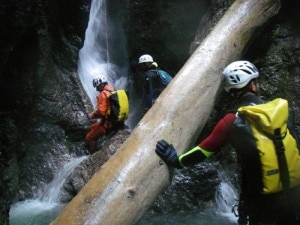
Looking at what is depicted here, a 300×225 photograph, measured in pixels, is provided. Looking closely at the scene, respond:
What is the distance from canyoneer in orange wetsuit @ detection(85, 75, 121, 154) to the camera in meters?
9.38

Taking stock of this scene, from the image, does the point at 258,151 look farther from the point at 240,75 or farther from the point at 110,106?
the point at 110,106

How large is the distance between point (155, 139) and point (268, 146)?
55.6 inches

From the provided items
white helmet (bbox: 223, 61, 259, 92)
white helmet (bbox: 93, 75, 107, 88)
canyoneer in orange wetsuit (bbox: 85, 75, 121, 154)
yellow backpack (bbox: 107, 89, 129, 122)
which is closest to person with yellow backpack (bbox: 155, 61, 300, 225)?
white helmet (bbox: 223, 61, 259, 92)

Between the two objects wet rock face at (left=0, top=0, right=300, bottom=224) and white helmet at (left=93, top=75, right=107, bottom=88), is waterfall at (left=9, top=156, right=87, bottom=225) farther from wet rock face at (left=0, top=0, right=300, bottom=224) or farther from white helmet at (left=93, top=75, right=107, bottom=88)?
white helmet at (left=93, top=75, right=107, bottom=88)

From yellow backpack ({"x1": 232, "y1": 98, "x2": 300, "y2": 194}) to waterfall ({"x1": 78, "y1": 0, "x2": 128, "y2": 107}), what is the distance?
9.37 m

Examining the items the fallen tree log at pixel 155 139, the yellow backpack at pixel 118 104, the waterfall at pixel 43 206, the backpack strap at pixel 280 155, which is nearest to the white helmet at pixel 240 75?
the backpack strap at pixel 280 155

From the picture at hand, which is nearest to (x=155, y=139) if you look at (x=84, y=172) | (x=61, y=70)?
(x=84, y=172)

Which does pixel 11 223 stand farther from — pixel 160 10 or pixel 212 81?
pixel 160 10

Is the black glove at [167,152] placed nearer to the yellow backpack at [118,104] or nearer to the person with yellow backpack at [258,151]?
the person with yellow backpack at [258,151]

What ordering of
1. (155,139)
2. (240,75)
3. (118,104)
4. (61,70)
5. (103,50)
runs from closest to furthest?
(240,75) → (155,139) → (118,104) → (61,70) → (103,50)

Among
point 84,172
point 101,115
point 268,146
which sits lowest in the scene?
point 84,172

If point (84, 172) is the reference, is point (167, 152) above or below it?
above


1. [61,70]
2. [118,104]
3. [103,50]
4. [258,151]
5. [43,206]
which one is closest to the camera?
[258,151]

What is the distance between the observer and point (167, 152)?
4145mm
